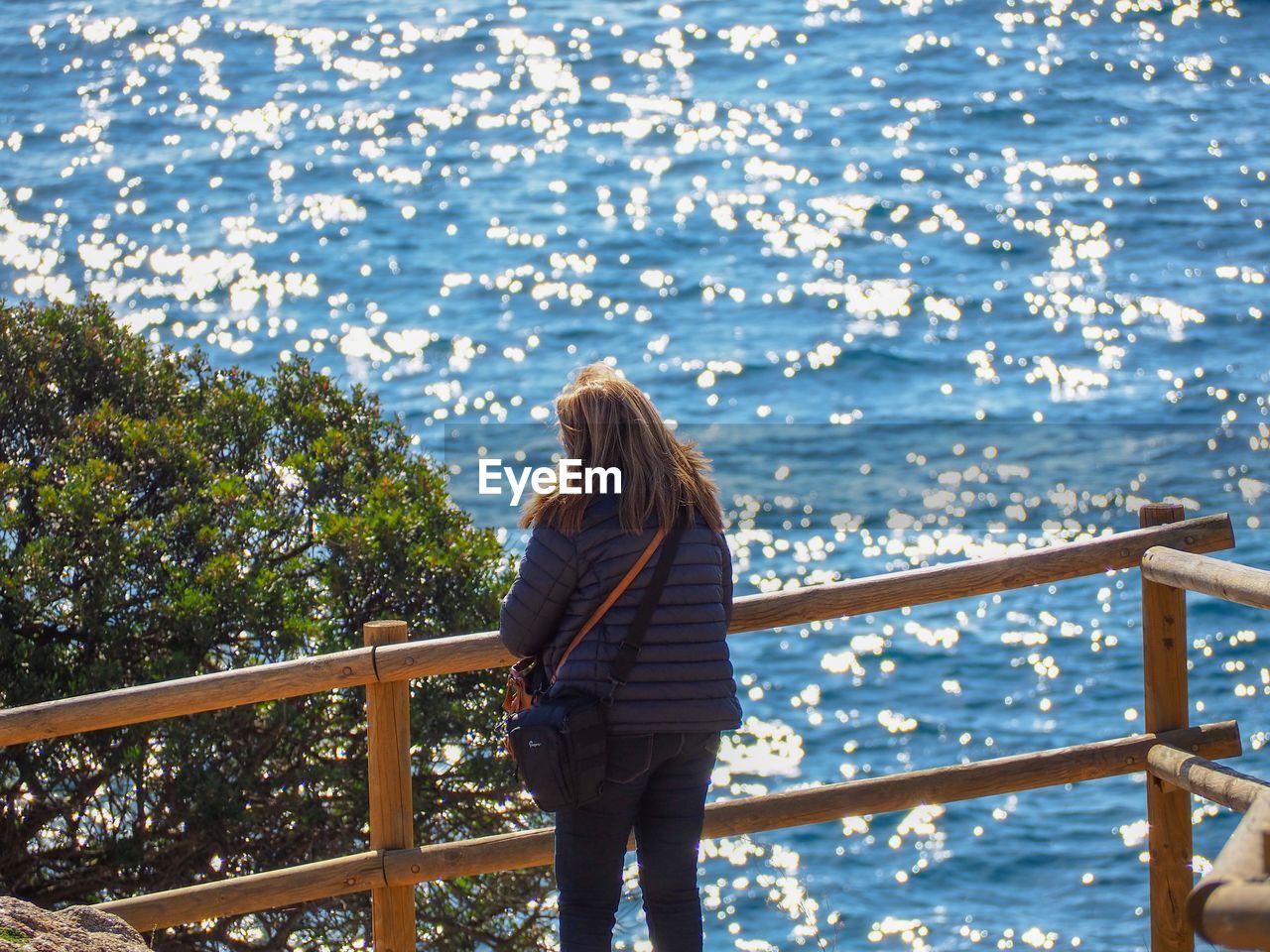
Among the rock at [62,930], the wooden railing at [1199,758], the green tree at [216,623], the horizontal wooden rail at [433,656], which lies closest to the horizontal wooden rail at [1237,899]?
the wooden railing at [1199,758]

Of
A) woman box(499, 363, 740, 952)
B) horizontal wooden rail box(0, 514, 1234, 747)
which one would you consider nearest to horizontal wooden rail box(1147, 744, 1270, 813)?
horizontal wooden rail box(0, 514, 1234, 747)

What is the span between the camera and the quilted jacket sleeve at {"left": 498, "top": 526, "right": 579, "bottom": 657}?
3740 millimetres

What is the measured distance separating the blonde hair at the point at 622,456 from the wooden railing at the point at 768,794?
27.7 inches

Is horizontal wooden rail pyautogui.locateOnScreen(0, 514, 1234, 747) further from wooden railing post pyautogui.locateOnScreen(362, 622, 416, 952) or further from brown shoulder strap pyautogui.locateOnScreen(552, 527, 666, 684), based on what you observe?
brown shoulder strap pyautogui.locateOnScreen(552, 527, 666, 684)

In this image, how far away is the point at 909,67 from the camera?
23.9 m

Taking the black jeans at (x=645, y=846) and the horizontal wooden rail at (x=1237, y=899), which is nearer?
the horizontal wooden rail at (x=1237, y=899)

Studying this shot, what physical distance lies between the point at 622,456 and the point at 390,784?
4.52 feet

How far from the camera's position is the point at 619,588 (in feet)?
12.3

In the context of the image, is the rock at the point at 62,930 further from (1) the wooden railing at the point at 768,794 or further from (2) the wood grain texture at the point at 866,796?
(2) the wood grain texture at the point at 866,796

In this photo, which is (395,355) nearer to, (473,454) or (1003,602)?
(473,454)

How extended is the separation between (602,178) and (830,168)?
10.3 ft

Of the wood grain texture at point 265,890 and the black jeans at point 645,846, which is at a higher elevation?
the black jeans at point 645,846

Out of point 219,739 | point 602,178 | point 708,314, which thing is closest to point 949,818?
point 219,739

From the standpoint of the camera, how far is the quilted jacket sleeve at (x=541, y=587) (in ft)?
12.3
